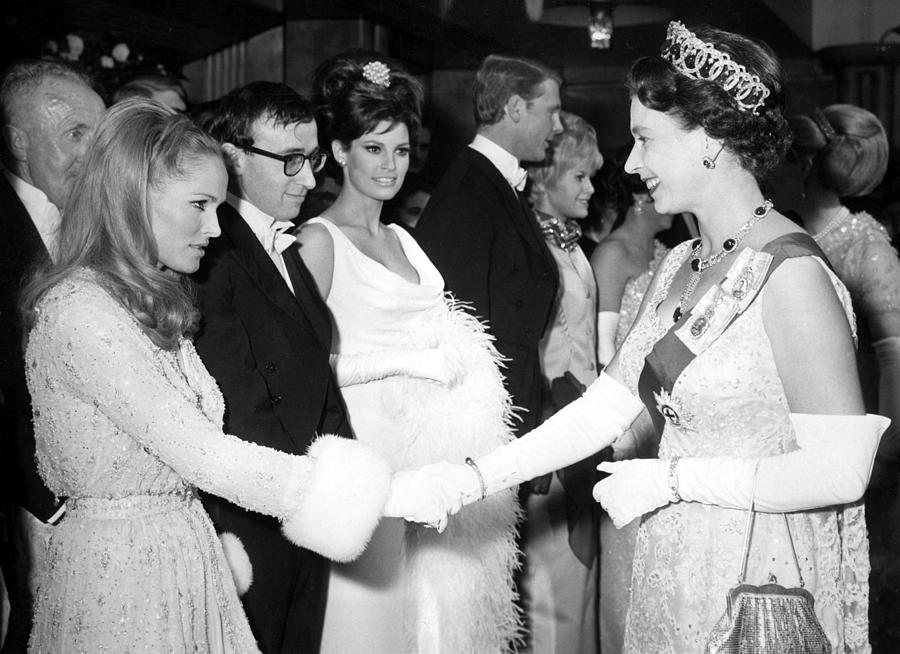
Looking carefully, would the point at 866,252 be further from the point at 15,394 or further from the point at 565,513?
the point at 15,394

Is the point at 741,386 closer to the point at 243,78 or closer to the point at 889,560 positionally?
the point at 889,560

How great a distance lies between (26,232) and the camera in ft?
7.48

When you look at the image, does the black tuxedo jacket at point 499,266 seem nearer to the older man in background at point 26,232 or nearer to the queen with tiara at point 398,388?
the queen with tiara at point 398,388

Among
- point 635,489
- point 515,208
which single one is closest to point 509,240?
point 515,208

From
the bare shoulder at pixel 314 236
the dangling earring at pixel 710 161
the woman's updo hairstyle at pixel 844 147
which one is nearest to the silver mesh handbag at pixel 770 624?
the dangling earring at pixel 710 161

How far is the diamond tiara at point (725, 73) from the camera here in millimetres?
1735

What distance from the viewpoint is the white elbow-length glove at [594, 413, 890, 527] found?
1.56 meters

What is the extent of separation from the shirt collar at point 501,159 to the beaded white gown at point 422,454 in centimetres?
56

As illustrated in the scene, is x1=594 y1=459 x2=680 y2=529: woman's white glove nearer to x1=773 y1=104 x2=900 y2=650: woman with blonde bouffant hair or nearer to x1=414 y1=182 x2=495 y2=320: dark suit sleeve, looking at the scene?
x1=414 y1=182 x2=495 y2=320: dark suit sleeve

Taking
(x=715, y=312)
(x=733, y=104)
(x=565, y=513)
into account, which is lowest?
(x=565, y=513)

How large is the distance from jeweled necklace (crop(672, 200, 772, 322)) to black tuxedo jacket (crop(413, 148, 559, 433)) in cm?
105

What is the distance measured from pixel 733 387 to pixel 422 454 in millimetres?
1084

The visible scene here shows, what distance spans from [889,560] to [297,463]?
2351 millimetres

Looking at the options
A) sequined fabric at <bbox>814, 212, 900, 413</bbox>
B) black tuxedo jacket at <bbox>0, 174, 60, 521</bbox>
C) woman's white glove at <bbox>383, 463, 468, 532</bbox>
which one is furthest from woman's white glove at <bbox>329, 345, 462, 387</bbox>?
sequined fabric at <bbox>814, 212, 900, 413</bbox>
